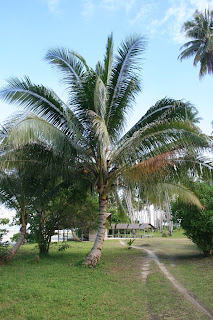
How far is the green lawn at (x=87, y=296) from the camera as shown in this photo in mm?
4926

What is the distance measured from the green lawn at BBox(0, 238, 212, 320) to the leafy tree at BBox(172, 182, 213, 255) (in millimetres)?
2576

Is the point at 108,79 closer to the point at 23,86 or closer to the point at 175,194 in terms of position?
the point at 23,86

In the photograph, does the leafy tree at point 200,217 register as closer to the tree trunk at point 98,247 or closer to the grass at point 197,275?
the grass at point 197,275

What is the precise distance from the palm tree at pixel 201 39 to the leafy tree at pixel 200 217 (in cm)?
1285

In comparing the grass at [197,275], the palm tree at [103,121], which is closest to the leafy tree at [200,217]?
the grass at [197,275]

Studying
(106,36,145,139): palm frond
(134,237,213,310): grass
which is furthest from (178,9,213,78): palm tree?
(134,237,213,310): grass

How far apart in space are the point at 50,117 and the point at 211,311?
801cm

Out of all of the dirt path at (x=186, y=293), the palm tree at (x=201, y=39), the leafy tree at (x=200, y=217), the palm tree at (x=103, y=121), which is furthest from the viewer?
the palm tree at (x=201, y=39)

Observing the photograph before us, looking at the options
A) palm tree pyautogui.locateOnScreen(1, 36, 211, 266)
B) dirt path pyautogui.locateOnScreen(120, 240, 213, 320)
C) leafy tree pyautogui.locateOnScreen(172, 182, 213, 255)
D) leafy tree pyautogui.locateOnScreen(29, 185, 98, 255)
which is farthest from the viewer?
Result: leafy tree pyautogui.locateOnScreen(29, 185, 98, 255)

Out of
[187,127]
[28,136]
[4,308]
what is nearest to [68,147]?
[28,136]

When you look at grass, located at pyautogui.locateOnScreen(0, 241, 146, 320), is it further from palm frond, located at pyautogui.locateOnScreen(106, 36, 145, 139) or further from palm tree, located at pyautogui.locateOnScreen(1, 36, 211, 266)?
palm frond, located at pyautogui.locateOnScreen(106, 36, 145, 139)

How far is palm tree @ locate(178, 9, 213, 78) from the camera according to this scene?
20188 mm

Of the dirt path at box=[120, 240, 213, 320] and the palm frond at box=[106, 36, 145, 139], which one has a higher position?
the palm frond at box=[106, 36, 145, 139]

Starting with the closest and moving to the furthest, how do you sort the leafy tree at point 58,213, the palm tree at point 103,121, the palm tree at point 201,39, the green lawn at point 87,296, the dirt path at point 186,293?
the green lawn at point 87,296 → the dirt path at point 186,293 → the palm tree at point 103,121 → the leafy tree at point 58,213 → the palm tree at point 201,39
